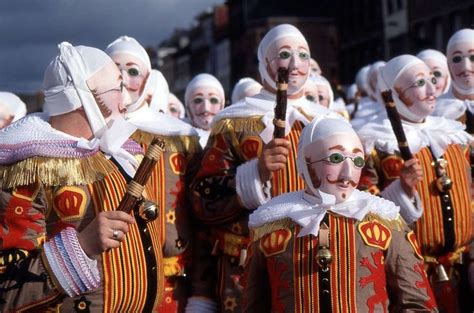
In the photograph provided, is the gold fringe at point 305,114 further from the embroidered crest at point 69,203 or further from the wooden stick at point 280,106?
the embroidered crest at point 69,203

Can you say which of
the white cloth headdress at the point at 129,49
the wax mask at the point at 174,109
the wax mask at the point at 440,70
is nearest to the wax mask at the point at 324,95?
the wax mask at the point at 440,70

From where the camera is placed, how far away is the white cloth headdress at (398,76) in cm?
755

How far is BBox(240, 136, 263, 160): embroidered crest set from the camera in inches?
264

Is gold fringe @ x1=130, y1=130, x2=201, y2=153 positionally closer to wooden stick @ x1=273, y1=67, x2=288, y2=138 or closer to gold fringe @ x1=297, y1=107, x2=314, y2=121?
gold fringe @ x1=297, y1=107, x2=314, y2=121

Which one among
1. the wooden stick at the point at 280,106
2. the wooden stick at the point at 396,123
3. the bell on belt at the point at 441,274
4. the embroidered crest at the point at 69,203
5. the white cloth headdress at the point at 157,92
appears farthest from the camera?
the white cloth headdress at the point at 157,92

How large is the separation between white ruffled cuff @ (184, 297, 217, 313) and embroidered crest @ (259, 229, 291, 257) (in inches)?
73.3

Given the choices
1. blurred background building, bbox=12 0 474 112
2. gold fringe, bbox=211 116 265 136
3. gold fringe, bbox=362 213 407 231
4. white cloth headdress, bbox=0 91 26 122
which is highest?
blurred background building, bbox=12 0 474 112

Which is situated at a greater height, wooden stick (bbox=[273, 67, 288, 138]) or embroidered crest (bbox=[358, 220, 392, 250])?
wooden stick (bbox=[273, 67, 288, 138])

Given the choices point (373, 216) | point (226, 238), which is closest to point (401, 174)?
point (226, 238)

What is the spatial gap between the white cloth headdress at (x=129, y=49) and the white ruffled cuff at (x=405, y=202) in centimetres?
164

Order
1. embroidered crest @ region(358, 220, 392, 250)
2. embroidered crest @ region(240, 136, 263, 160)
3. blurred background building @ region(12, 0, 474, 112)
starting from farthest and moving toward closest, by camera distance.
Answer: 1. blurred background building @ region(12, 0, 474, 112)
2. embroidered crest @ region(240, 136, 263, 160)
3. embroidered crest @ region(358, 220, 392, 250)

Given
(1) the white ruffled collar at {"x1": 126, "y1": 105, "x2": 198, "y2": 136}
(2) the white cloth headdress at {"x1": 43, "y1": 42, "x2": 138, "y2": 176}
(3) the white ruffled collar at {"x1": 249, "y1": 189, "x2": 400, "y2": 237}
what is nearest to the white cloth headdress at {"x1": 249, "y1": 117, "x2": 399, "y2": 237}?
(3) the white ruffled collar at {"x1": 249, "y1": 189, "x2": 400, "y2": 237}

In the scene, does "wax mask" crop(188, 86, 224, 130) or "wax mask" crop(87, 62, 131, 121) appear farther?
"wax mask" crop(188, 86, 224, 130)

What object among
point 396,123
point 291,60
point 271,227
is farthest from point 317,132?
point 291,60
